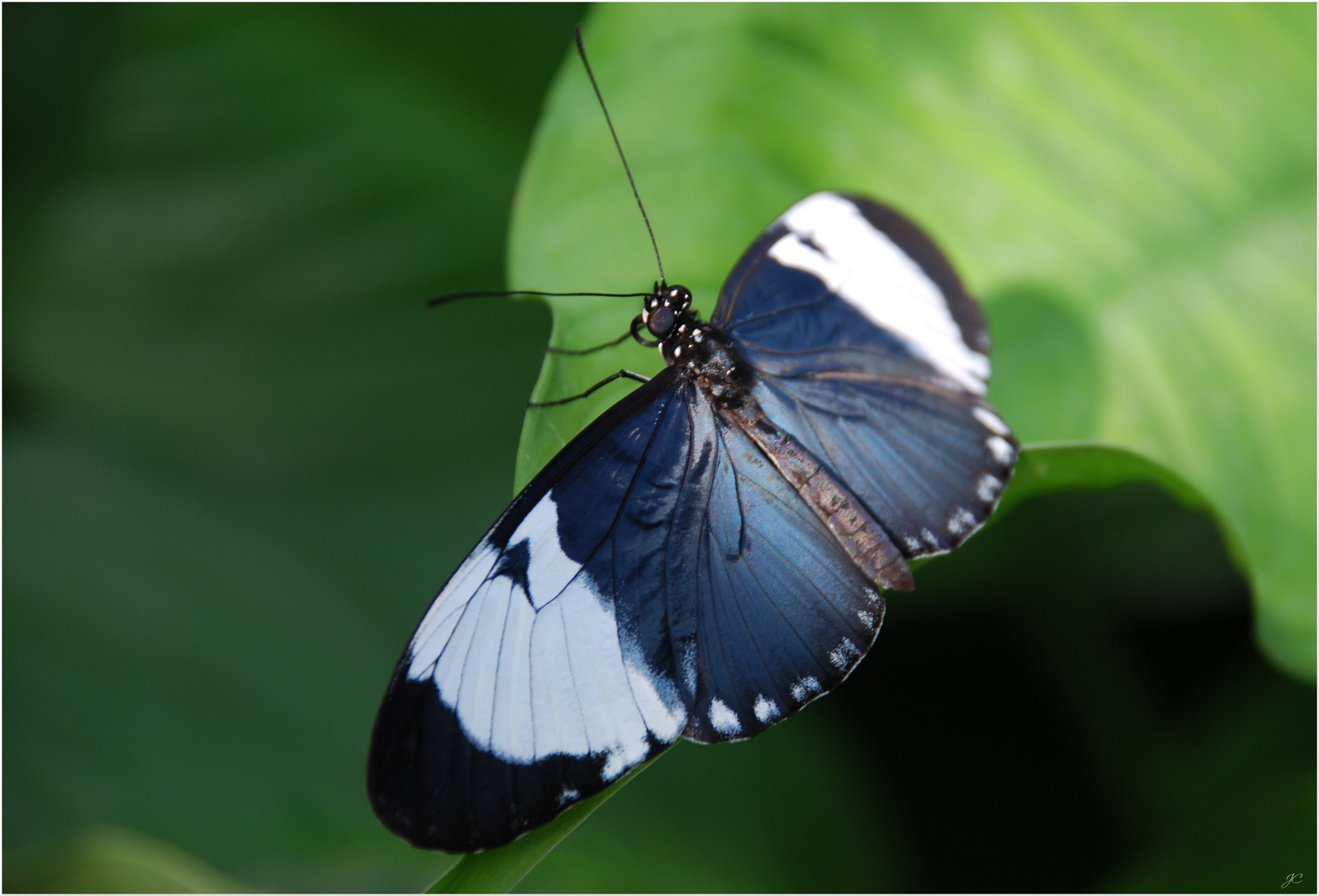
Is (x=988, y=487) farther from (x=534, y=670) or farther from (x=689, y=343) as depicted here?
(x=534, y=670)

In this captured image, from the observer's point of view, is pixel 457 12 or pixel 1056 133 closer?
pixel 1056 133

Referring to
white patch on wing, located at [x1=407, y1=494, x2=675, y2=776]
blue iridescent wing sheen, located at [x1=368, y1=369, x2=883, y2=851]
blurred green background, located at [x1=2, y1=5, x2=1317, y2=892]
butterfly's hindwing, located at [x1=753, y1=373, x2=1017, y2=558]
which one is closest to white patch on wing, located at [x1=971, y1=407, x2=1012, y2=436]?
butterfly's hindwing, located at [x1=753, y1=373, x2=1017, y2=558]

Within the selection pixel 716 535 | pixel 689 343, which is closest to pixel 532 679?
Result: pixel 716 535

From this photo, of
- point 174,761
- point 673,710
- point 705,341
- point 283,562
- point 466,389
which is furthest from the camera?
point 466,389

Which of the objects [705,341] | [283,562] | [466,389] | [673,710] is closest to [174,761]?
[283,562]

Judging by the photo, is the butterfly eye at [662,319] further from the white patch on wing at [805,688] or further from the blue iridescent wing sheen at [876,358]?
the white patch on wing at [805,688]

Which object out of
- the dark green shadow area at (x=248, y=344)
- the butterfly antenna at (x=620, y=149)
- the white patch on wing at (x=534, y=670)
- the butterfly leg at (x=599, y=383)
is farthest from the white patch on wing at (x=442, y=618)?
the dark green shadow area at (x=248, y=344)

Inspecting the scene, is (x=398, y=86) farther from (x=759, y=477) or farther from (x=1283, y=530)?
(x=1283, y=530)
